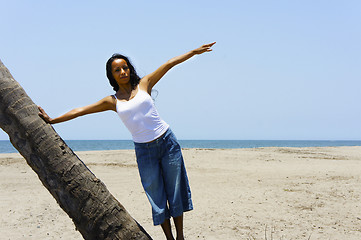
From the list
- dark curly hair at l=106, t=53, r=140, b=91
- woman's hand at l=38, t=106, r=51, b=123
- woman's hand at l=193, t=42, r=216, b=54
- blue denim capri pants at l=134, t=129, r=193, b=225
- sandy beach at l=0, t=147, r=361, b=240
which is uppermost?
woman's hand at l=193, t=42, r=216, b=54

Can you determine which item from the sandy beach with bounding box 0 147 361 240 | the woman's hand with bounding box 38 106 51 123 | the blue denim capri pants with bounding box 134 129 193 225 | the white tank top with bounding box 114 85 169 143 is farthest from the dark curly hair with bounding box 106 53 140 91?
the sandy beach with bounding box 0 147 361 240

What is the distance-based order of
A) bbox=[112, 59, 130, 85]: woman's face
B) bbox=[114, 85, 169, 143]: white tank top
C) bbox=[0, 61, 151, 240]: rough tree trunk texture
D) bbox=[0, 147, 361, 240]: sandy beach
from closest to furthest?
bbox=[0, 61, 151, 240]: rough tree trunk texture < bbox=[114, 85, 169, 143]: white tank top < bbox=[112, 59, 130, 85]: woman's face < bbox=[0, 147, 361, 240]: sandy beach

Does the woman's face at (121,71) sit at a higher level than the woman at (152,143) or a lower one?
higher

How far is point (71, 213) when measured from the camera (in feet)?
11.2

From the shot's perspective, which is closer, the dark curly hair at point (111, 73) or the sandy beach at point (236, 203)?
the dark curly hair at point (111, 73)

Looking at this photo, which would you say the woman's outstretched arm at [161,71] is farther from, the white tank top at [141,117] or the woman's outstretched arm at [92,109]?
the woman's outstretched arm at [92,109]

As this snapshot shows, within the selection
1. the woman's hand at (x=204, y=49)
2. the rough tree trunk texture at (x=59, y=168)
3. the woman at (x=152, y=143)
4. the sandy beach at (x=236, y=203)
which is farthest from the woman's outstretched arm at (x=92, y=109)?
the sandy beach at (x=236, y=203)

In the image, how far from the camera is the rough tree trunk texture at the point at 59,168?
3336 mm

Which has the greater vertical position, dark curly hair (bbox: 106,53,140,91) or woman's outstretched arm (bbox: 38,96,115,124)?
dark curly hair (bbox: 106,53,140,91)

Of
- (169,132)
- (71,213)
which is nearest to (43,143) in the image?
(71,213)

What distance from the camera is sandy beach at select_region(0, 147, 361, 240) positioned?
6.35 m

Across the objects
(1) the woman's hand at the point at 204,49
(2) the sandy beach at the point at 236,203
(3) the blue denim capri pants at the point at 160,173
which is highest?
(1) the woman's hand at the point at 204,49

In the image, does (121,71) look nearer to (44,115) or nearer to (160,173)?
(44,115)

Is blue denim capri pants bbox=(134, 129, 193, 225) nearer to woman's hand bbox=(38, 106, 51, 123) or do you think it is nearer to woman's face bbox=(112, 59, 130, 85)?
woman's face bbox=(112, 59, 130, 85)
